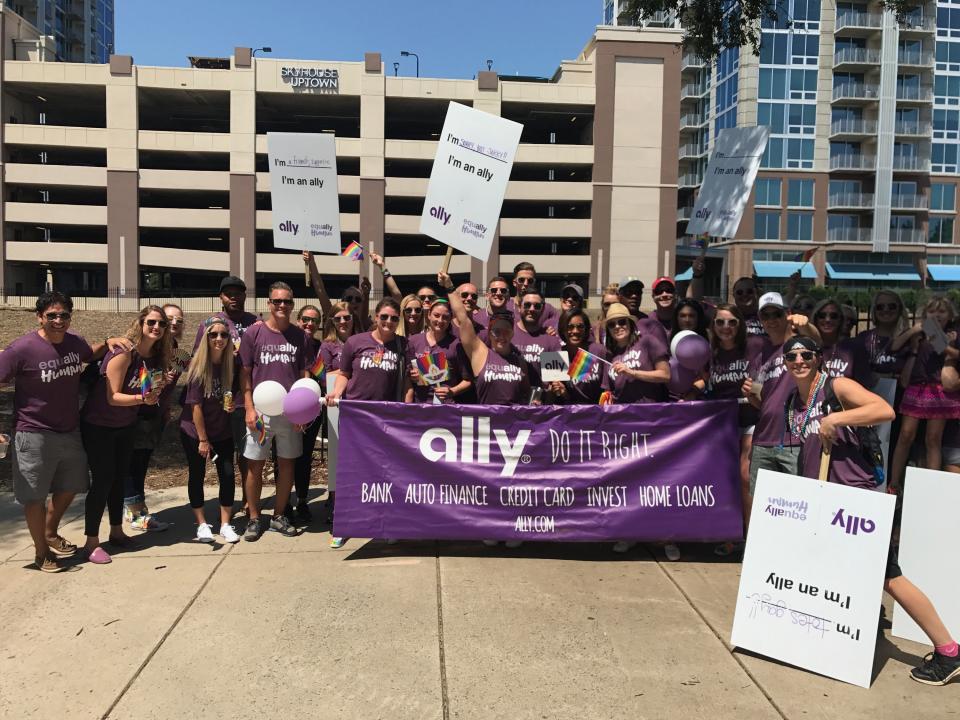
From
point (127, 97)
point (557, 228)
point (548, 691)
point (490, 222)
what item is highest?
point (127, 97)

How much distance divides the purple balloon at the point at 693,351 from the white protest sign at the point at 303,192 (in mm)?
3834

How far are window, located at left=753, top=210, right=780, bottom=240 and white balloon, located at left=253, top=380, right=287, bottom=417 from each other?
189ft

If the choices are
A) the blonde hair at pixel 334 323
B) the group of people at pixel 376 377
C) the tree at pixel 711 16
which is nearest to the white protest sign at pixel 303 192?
the blonde hair at pixel 334 323

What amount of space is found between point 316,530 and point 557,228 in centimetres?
4564

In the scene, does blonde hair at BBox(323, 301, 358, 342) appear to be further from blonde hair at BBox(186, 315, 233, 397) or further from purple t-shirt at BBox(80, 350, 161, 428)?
purple t-shirt at BBox(80, 350, 161, 428)

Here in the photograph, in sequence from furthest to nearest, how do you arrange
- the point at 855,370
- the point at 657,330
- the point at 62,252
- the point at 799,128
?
1. the point at 799,128
2. the point at 62,252
3. the point at 657,330
4. the point at 855,370

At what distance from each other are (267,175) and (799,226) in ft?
142

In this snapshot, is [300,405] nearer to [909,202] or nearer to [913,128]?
[909,202]

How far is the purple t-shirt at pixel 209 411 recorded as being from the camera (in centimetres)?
538

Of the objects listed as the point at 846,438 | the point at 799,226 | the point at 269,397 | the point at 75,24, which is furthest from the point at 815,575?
the point at 75,24

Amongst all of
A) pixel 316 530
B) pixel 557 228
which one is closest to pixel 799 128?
pixel 557 228

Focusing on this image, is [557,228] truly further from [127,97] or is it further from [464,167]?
[464,167]

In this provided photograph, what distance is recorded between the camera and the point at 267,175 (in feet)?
155

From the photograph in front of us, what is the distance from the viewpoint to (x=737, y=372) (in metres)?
5.21
